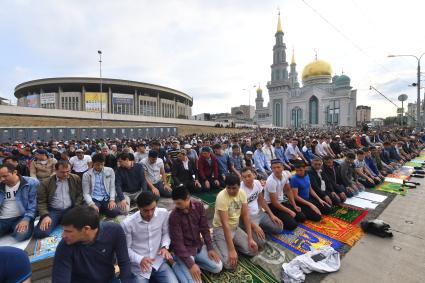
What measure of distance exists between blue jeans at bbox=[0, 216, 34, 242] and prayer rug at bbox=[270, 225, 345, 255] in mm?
4029

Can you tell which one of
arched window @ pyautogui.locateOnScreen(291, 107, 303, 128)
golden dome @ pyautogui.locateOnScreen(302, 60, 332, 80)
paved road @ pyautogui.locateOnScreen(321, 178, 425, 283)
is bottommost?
paved road @ pyautogui.locateOnScreen(321, 178, 425, 283)

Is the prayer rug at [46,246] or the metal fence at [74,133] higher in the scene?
the metal fence at [74,133]

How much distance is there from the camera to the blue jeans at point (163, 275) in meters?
2.49

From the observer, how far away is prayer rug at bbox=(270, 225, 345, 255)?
3545 millimetres

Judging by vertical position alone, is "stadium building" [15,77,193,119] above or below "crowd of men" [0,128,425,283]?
above

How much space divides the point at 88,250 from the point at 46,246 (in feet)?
5.99

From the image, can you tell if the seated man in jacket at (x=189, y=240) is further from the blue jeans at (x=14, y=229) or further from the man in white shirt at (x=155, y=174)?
the man in white shirt at (x=155, y=174)

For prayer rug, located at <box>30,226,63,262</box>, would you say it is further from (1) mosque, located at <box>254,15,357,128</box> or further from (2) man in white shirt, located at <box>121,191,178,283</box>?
(1) mosque, located at <box>254,15,357,128</box>

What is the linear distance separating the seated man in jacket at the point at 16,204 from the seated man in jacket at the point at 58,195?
0.15 m

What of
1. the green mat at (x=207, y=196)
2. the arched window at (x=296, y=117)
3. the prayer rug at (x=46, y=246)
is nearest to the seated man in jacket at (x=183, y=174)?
the green mat at (x=207, y=196)

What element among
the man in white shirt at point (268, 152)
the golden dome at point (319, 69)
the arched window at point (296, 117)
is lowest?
the man in white shirt at point (268, 152)

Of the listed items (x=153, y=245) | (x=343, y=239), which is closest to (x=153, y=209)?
(x=153, y=245)

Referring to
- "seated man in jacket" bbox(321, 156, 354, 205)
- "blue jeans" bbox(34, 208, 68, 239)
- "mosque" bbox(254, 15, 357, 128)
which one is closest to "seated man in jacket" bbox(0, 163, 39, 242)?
"blue jeans" bbox(34, 208, 68, 239)

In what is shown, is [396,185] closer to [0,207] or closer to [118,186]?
[118,186]
